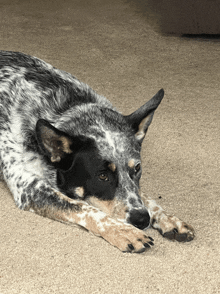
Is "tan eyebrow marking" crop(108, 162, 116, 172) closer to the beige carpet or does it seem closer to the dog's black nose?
the dog's black nose

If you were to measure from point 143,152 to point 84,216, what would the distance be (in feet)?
3.84

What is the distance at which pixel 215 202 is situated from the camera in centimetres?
301

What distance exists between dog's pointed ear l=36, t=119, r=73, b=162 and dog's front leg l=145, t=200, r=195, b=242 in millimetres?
657

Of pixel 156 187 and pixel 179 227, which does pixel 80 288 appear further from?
pixel 156 187

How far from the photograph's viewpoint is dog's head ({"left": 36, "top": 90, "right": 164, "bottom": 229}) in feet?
8.40

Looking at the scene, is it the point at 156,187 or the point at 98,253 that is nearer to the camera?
the point at 98,253

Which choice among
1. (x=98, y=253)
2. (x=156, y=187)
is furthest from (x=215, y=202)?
(x=98, y=253)

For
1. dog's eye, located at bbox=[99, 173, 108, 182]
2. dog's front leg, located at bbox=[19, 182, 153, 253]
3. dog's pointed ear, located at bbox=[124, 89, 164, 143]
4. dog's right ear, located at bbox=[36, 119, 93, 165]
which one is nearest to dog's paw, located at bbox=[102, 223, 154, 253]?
dog's front leg, located at bbox=[19, 182, 153, 253]

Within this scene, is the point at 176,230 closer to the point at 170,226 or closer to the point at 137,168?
the point at 170,226

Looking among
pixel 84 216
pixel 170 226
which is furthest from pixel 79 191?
pixel 170 226

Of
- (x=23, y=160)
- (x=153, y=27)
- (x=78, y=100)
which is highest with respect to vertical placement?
(x=78, y=100)

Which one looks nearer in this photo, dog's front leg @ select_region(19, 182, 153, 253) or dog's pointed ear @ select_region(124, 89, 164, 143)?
dog's front leg @ select_region(19, 182, 153, 253)

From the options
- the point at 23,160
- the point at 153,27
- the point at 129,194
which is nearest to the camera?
the point at 129,194

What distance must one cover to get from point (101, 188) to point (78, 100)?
825 millimetres
